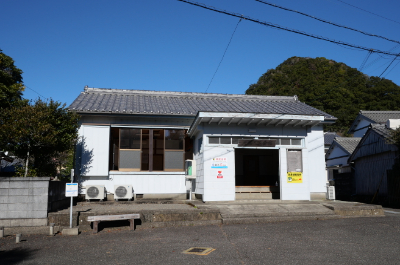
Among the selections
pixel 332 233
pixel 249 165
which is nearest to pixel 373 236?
pixel 332 233

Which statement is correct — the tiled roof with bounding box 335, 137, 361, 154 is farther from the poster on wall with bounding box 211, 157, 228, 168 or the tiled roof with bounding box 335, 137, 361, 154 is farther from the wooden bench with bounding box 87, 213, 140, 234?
the wooden bench with bounding box 87, 213, 140, 234

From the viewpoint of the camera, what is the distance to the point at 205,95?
1853 cm

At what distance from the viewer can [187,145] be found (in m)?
15.2

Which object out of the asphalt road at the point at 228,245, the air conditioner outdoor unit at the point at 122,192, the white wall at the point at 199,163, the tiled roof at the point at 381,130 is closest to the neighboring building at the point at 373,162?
the tiled roof at the point at 381,130

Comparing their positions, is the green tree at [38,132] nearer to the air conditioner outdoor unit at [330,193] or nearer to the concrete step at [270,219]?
the concrete step at [270,219]

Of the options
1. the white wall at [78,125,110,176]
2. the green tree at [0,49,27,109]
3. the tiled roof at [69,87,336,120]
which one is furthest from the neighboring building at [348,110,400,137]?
the green tree at [0,49,27,109]

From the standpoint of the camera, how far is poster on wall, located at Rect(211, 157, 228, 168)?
12695 mm

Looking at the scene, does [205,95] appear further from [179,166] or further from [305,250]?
[305,250]

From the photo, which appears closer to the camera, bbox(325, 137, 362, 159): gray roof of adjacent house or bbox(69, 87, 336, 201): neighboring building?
bbox(69, 87, 336, 201): neighboring building

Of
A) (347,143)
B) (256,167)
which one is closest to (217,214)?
(256,167)

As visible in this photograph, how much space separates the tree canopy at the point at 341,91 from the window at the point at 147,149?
114ft

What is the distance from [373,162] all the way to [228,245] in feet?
54.1

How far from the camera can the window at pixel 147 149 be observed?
14.3 m

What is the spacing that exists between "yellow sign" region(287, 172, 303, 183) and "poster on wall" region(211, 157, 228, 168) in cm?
260
